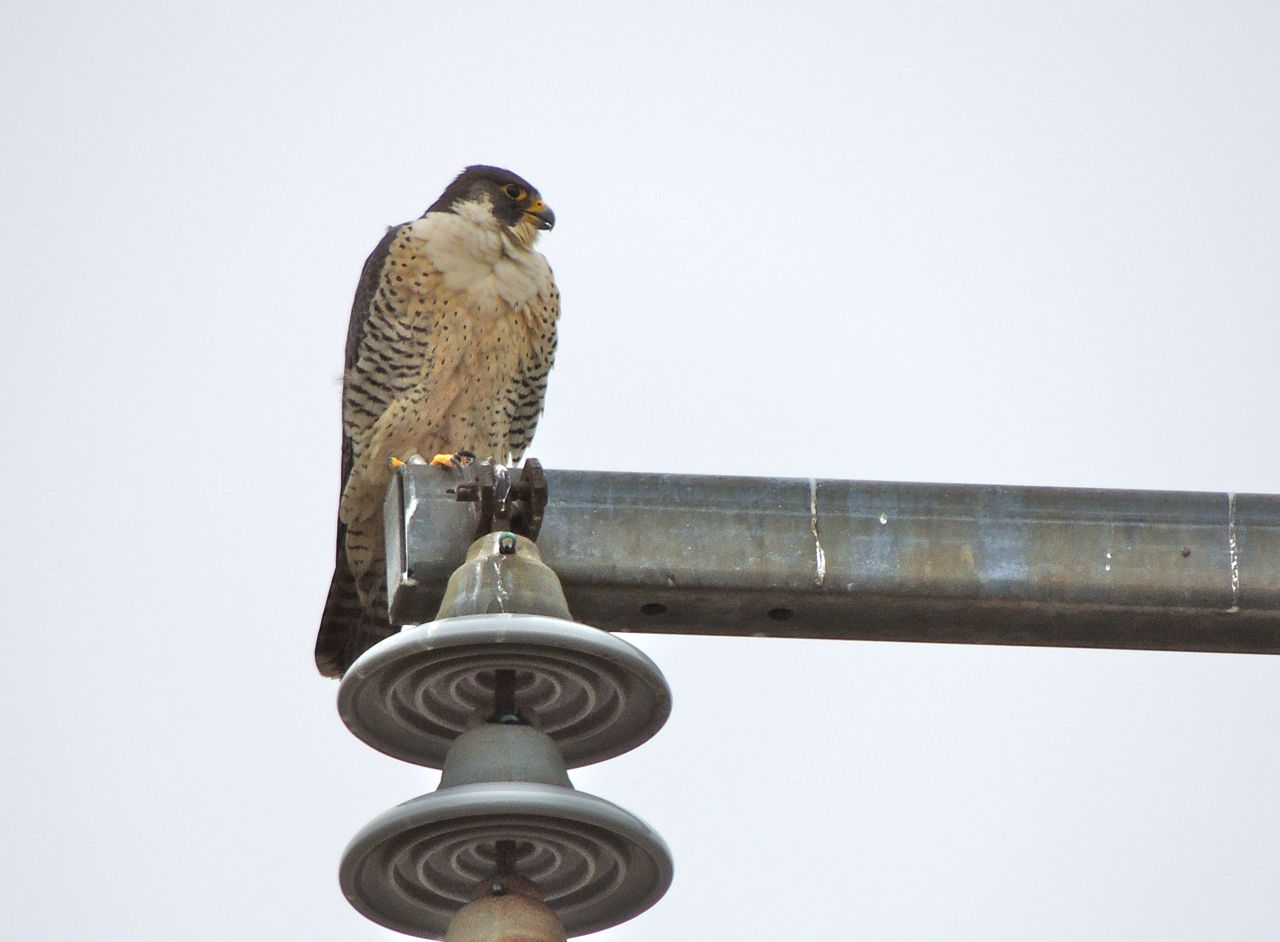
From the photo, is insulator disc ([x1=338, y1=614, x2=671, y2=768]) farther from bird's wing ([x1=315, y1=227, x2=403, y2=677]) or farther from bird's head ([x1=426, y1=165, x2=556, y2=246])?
bird's head ([x1=426, y1=165, x2=556, y2=246])

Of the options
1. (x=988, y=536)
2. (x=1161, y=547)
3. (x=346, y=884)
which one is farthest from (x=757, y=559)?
(x=346, y=884)

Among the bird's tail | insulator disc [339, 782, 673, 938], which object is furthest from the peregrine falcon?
insulator disc [339, 782, 673, 938]

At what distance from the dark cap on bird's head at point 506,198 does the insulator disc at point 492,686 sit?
14.0 feet

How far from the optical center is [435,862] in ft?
8.19

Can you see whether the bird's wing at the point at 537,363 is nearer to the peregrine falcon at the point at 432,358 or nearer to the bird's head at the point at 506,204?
the peregrine falcon at the point at 432,358

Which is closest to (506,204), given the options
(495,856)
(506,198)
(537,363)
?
(506,198)

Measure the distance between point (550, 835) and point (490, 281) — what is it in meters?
4.34

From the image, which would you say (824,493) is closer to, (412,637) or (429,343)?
(412,637)

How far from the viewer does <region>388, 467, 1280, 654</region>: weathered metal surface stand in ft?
9.23

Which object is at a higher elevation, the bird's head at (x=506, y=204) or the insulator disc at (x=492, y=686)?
the bird's head at (x=506, y=204)

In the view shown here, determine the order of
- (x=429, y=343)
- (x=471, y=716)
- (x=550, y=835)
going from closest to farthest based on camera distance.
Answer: (x=550, y=835)
(x=471, y=716)
(x=429, y=343)

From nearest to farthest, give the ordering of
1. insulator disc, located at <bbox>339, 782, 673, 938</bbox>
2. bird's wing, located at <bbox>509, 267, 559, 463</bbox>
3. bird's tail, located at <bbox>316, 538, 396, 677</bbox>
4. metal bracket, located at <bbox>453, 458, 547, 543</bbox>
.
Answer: insulator disc, located at <bbox>339, 782, 673, 938</bbox>, metal bracket, located at <bbox>453, 458, 547, 543</bbox>, bird's tail, located at <bbox>316, 538, 396, 677</bbox>, bird's wing, located at <bbox>509, 267, 559, 463</bbox>

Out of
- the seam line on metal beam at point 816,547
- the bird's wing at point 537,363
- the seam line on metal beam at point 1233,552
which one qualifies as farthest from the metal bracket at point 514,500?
the bird's wing at point 537,363

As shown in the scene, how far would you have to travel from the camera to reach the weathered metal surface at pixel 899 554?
9.23 feet
